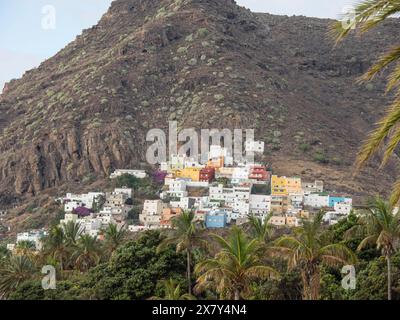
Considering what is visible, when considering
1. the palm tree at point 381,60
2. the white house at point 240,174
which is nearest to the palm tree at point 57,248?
the palm tree at point 381,60

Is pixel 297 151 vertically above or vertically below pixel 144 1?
below

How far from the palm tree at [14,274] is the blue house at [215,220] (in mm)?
36916

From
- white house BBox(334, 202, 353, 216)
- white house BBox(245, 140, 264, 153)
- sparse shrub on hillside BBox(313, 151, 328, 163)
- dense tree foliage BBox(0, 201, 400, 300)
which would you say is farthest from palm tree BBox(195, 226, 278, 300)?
sparse shrub on hillside BBox(313, 151, 328, 163)

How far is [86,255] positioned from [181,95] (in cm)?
7753

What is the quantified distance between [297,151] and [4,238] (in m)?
39.7

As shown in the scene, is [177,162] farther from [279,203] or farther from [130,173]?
[279,203]

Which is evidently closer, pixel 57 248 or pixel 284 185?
pixel 57 248

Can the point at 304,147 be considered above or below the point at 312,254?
above

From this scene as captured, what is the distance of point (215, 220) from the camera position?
68.8 meters

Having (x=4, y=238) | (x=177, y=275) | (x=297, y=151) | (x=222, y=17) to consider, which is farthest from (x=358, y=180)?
(x=177, y=275)

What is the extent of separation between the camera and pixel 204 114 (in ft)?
333

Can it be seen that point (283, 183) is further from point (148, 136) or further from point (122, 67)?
point (122, 67)

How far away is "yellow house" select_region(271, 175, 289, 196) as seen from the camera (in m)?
78.3

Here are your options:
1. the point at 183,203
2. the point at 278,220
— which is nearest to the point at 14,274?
the point at 278,220
